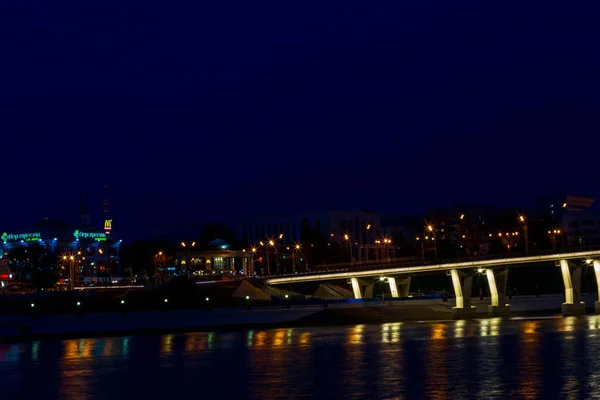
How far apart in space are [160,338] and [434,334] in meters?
21.2

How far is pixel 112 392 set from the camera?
41.0m

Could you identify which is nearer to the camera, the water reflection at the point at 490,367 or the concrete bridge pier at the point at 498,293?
the water reflection at the point at 490,367

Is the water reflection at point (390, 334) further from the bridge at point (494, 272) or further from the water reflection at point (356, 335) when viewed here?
the bridge at point (494, 272)

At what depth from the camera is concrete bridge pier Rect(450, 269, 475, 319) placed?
117438 millimetres

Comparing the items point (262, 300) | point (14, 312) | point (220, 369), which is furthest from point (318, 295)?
point (220, 369)

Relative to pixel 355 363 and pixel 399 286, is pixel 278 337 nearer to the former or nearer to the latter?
pixel 355 363

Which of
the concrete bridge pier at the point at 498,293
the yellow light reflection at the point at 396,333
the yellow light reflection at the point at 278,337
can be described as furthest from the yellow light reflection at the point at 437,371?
the concrete bridge pier at the point at 498,293

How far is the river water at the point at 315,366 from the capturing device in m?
39.2

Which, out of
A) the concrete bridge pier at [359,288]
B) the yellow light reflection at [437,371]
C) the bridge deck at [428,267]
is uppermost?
the bridge deck at [428,267]

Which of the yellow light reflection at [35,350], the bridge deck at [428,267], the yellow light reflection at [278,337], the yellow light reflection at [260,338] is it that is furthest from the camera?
the bridge deck at [428,267]

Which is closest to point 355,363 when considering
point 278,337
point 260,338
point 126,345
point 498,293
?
point 126,345

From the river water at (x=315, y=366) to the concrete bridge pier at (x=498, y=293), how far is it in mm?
41296

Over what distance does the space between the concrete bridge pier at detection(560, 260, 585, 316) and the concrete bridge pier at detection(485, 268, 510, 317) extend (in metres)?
8.42

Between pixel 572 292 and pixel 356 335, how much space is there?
151 feet
